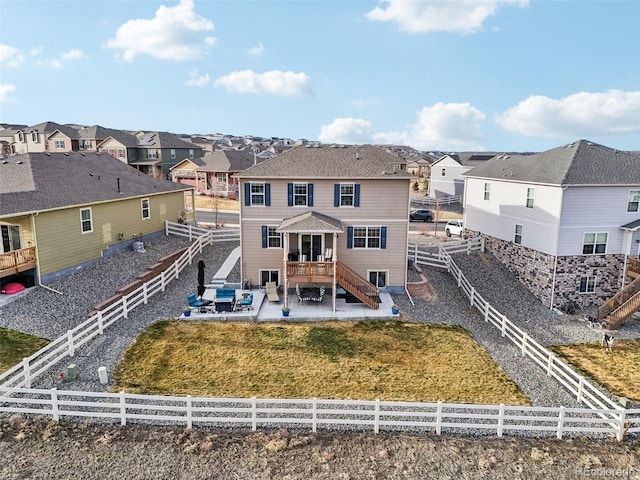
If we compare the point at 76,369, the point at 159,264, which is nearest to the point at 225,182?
the point at 159,264

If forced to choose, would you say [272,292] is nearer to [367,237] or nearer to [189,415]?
[367,237]

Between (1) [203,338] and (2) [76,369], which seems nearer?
(2) [76,369]

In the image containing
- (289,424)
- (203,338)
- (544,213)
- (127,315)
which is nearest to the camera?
(289,424)

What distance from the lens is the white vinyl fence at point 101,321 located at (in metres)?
12.5

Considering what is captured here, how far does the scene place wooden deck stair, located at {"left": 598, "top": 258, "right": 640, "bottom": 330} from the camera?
20.8 metres

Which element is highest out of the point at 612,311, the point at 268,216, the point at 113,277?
the point at 268,216

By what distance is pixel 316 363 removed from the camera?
591 inches

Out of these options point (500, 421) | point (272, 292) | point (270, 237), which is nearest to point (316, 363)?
point (500, 421)

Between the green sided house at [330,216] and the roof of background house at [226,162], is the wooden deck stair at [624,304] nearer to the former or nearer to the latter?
the green sided house at [330,216]

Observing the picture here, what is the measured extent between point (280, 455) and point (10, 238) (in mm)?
17767

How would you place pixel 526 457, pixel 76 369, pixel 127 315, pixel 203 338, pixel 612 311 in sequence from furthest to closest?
pixel 612 311 → pixel 127 315 → pixel 203 338 → pixel 76 369 → pixel 526 457

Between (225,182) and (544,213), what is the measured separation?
35.7 meters

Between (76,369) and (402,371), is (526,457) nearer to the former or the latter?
(402,371)

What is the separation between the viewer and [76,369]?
13219mm
